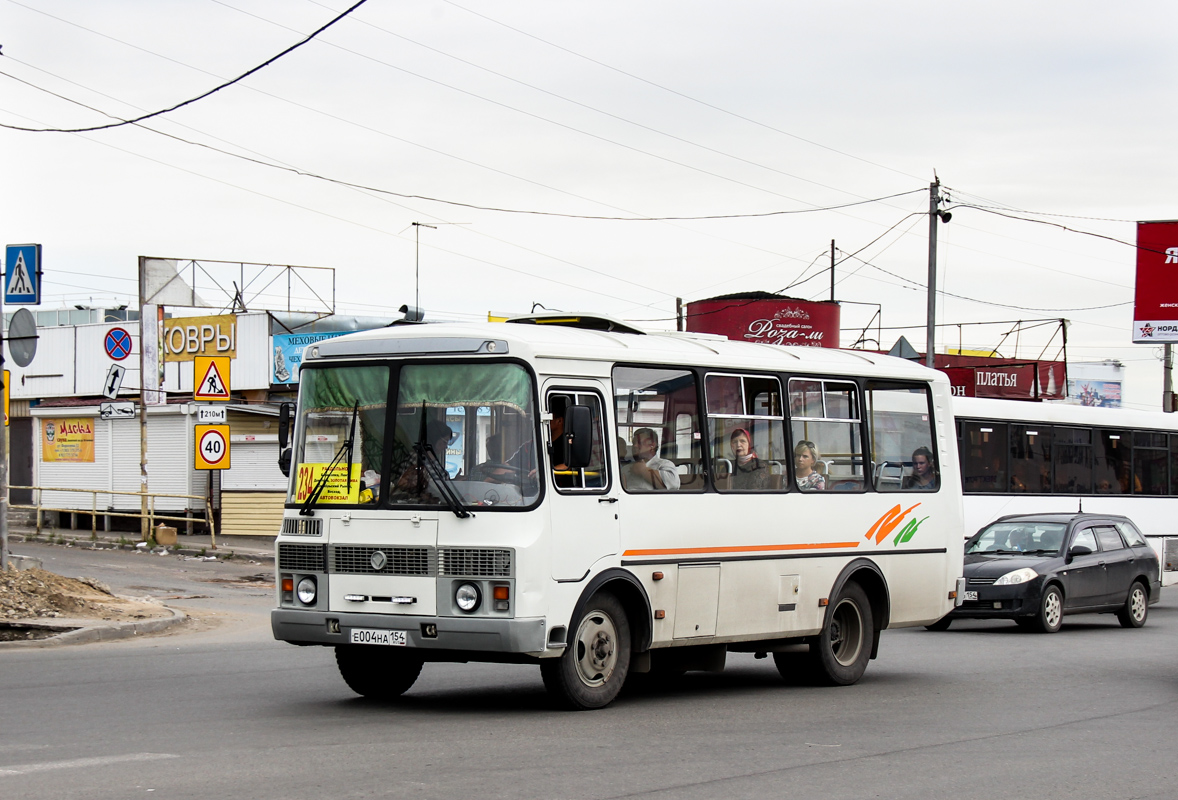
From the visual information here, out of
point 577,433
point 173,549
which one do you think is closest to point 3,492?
point 577,433

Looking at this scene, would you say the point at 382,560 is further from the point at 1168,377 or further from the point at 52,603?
the point at 1168,377

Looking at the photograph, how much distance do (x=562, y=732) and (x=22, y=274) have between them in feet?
37.9

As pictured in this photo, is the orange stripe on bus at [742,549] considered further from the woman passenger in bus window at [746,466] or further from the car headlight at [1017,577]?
the car headlight at [1017,577]

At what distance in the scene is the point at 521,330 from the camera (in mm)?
10305

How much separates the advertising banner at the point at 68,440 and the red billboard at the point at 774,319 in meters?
23.0

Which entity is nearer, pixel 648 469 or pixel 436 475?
pixel 436 475

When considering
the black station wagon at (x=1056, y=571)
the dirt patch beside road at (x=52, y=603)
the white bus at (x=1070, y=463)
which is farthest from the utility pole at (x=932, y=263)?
the dirt patch beside road at (x=52, y=603)

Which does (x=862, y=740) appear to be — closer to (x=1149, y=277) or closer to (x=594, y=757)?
(x=594, y=757)

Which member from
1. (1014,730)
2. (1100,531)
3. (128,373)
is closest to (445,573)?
(1014,730)

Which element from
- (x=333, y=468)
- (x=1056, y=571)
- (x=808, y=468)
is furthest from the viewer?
(x=1056, y=571)

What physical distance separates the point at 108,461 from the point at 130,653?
2344 centimetres

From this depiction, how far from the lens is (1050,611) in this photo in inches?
734

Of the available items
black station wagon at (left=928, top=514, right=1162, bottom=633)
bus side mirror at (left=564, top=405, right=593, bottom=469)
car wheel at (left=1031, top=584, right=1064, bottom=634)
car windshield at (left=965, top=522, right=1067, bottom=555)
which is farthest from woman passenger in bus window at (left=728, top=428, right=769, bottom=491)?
car windshield at (left=965, top=522, right=1067, bottom=555)

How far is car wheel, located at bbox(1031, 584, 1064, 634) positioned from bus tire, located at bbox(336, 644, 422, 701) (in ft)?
33.8
